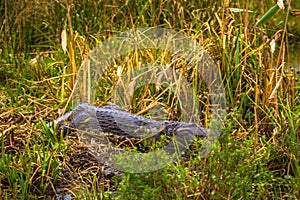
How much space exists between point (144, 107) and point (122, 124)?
1.12 ft

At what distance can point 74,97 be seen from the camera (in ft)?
11.2

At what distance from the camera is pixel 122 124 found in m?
3.04

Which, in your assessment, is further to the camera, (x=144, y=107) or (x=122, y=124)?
(x=144, y=107)

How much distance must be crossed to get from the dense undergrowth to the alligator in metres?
0.12

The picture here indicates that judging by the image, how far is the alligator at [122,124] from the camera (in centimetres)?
300

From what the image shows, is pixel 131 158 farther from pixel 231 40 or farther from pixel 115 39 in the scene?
pixel 115 39

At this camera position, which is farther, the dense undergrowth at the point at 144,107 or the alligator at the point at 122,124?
the alligator at the point at 122,124

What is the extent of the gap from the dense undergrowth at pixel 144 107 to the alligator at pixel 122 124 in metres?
0.12

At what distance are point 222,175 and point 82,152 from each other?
0.90m

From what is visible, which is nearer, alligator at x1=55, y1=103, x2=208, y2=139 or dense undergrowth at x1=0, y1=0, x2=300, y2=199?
dense undergrowth at x1=0, y1=0, x2=300, y2=199

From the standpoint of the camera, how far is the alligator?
9.84ft

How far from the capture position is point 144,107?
132 inches

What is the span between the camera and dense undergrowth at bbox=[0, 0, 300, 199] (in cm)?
249

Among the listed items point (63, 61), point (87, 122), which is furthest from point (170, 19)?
point (87, 122)
